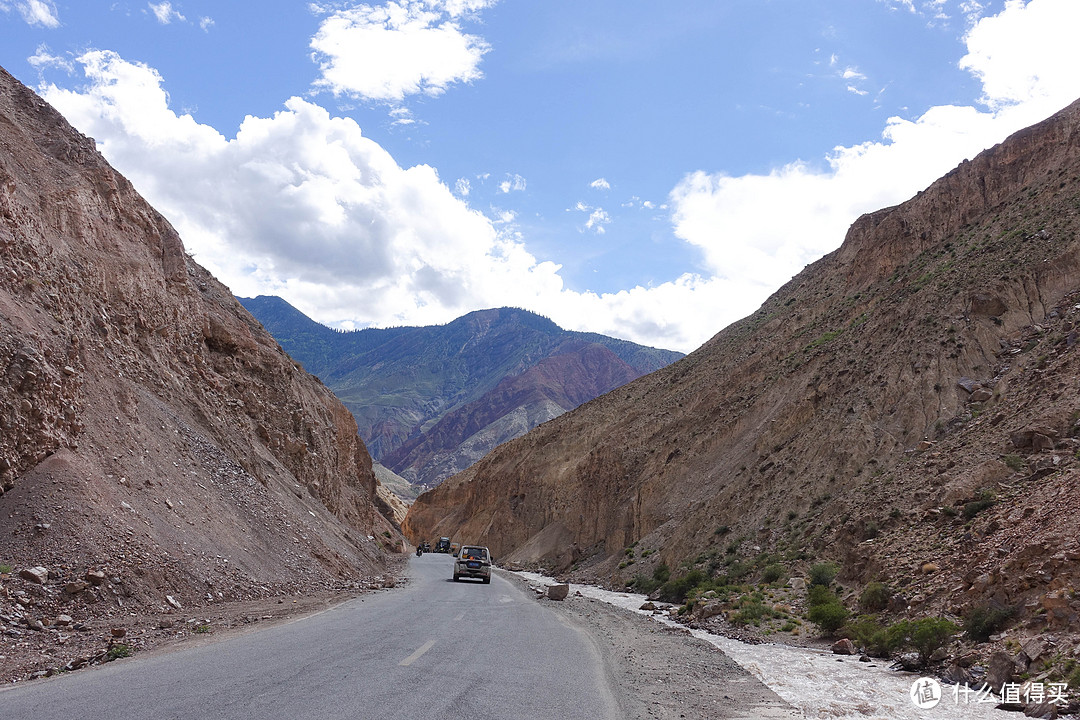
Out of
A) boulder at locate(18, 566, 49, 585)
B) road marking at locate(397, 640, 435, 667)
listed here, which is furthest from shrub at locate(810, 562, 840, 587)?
boulder at locate(18, 566, 49, 585)

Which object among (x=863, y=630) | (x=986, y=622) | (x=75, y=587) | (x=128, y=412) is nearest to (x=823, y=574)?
(x=863, y=630)

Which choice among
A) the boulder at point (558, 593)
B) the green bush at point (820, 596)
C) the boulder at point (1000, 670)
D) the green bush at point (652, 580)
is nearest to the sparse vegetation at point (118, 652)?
the boulder at point (1000, 670)

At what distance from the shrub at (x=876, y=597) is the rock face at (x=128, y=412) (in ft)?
47.5

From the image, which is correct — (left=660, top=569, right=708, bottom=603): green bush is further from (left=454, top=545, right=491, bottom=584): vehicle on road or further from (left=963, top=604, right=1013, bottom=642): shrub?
(left=963, top=604, right=1013, bottom=642): shrub

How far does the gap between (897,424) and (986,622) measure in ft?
61.2

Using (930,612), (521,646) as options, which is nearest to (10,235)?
(521,646)

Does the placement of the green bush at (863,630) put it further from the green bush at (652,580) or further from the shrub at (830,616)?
the green bush at (652,580)

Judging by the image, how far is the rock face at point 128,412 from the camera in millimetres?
14641

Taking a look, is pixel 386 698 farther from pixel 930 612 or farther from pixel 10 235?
pixel 10 235

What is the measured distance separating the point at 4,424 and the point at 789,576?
20.9 metres

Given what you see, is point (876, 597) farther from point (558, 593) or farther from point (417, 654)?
point (558, 593)

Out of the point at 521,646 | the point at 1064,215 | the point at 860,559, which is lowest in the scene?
the point at 521,646

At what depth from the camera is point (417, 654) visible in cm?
988

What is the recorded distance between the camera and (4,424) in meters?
14.8
